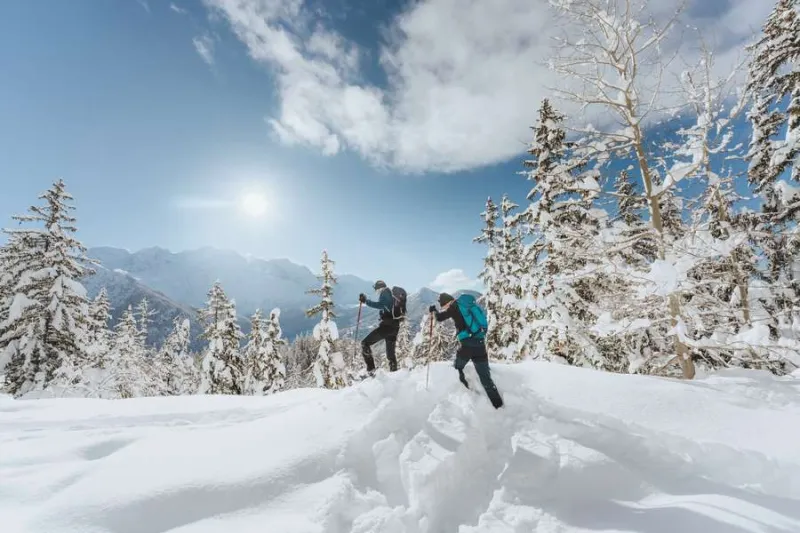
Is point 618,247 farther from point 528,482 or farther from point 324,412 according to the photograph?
point 324,412

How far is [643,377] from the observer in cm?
726

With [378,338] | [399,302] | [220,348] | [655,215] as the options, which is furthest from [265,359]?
[655,215]

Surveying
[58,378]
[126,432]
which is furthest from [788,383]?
[58,378]

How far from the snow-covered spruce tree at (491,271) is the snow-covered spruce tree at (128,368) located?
19.4 m

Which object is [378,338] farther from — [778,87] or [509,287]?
[778,87]

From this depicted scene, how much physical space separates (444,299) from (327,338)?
1909cm

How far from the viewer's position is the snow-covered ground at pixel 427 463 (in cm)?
389

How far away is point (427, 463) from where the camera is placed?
4.98 metres

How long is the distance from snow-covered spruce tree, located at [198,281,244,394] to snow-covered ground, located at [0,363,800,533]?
21.3 m

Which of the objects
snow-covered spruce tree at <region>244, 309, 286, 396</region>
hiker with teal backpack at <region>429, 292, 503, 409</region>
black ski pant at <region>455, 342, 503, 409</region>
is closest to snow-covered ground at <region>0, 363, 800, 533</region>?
black ski pant at <region>455, 342, 503, 409</region>

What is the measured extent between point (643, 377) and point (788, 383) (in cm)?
277

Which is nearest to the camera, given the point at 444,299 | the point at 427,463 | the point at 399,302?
the point at 427,463

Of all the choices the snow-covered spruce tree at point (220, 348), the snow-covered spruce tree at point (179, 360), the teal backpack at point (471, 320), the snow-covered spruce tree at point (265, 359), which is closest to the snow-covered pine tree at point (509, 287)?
the teal backpack at point (471, 320)

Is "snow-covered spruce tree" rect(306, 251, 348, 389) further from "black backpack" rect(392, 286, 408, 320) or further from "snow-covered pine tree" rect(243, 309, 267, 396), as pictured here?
"black backpack" rect(392, 286, 408, 320)
